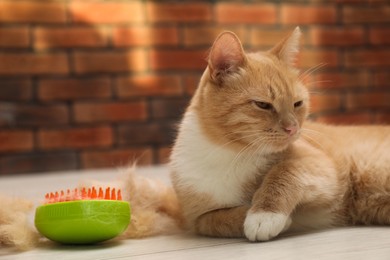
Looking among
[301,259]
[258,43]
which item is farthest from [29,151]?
[301,259]

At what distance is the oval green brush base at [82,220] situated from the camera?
3.10ft

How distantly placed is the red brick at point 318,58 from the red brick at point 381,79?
0.84 feet

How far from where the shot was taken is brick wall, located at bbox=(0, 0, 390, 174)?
8.77ft

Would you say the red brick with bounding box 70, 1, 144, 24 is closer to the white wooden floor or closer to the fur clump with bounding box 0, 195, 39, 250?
the fur clump with bounding box 0, 195, 39, 250

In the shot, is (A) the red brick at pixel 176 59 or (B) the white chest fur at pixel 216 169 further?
(A) the red brick at pixel 176 59

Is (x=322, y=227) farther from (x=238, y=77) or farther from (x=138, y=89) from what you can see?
(x=138, y=89)

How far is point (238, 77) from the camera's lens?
42.3 inches

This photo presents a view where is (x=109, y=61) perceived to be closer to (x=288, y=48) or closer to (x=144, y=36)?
(x=144, y=36)

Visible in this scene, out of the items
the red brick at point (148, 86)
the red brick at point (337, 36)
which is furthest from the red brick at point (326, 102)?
the red brick at point (148, 86)

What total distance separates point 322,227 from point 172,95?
184cm

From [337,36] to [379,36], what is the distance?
257 mm

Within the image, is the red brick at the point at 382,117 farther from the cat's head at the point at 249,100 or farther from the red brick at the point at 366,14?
the cat's head at the point at 249,100

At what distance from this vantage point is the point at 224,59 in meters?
1.08

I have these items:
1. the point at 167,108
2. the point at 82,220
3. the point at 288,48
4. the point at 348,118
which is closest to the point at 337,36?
the point at 348,118
